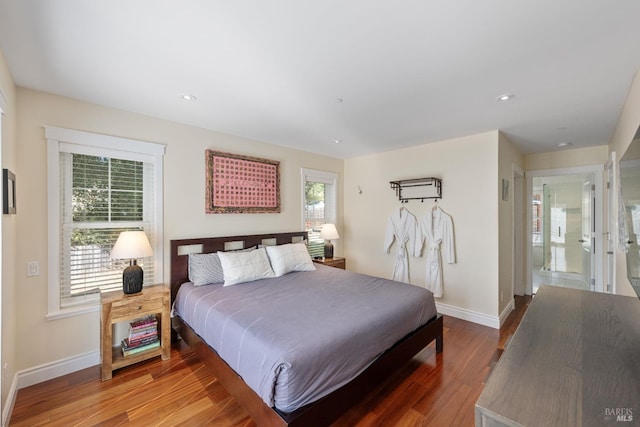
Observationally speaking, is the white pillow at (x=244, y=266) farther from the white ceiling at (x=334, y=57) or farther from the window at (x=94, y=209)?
the white ceiling at (x=334, y=57)

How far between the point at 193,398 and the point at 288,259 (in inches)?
66.1

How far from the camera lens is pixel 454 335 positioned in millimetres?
3148

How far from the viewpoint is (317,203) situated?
4738mm

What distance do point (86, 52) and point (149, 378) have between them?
2.54m

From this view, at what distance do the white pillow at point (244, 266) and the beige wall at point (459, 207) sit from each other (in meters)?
2.18

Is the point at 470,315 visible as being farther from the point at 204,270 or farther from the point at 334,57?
the point at 334,57

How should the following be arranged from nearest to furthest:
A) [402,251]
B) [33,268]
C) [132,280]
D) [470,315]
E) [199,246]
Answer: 1. [33,268]
2. [132,280]
3. [199,246]
4. [470,315]
5. [402,251]

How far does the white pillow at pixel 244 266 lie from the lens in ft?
9.52

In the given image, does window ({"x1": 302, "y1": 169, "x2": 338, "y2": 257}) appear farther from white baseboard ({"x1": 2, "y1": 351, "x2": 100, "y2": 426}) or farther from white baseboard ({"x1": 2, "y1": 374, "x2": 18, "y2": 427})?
white baseboard ({"x1": 2, "y1": 374, "x2": 18, "y2": 427})

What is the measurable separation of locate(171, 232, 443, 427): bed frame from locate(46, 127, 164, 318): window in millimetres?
257

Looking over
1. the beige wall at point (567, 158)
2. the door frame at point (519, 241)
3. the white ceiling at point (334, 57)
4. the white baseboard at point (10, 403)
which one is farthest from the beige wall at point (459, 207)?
the white baseboard at point (10, 403)

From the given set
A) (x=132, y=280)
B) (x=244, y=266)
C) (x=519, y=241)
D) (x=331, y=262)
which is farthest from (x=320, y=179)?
(x=519, y=241)

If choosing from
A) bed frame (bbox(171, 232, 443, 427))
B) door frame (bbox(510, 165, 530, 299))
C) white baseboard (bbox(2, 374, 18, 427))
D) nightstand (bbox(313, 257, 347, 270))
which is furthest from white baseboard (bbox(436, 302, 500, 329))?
white baseboard (bbox(2, 374, 18, 427))

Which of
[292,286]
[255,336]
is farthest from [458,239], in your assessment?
[255,336]
